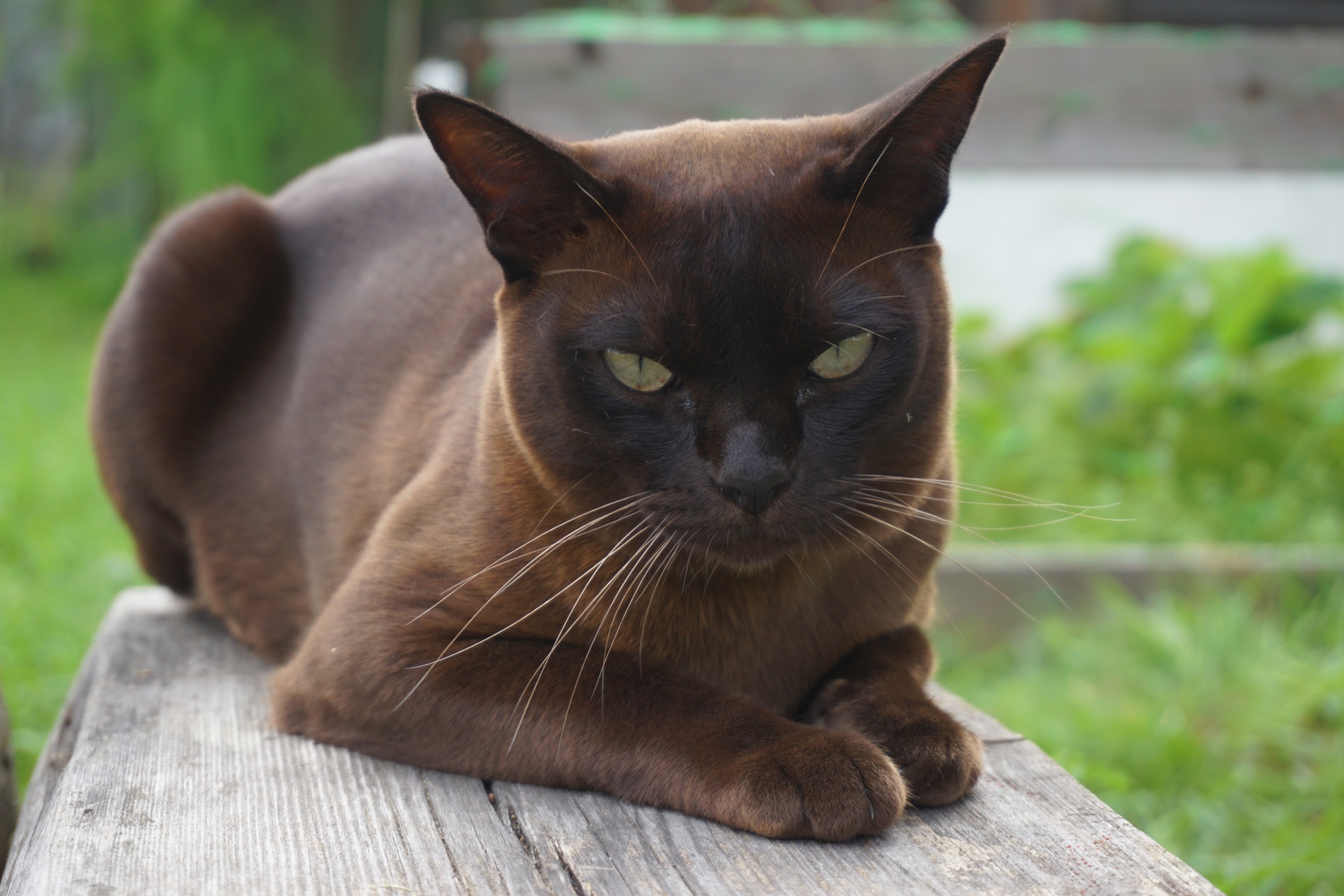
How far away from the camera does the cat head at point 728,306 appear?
1.37 meters

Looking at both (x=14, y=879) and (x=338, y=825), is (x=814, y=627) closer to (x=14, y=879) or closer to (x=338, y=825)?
(x=338, y=825)

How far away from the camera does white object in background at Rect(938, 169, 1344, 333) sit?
482 centimetres

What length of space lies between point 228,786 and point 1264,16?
6.25 meters

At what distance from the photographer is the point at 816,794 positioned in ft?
4.36

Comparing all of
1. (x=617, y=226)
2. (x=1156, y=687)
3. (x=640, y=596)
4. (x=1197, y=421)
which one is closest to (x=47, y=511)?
(x=640, y=596)

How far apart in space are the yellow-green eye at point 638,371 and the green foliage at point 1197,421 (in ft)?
8.68

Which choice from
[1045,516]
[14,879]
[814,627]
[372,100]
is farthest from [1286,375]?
[372,100]

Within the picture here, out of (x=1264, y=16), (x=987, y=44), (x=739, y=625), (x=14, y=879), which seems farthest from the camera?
(x=1264, y=16)

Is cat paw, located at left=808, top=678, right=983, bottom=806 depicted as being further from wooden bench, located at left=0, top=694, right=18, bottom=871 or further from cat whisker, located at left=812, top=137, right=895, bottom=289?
wooden bench, located at left=0, top=694, right=18, bottom=871

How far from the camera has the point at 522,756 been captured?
1.49m

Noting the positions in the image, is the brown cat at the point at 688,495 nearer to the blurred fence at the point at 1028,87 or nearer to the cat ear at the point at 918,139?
the cat ear at the point at 918,139

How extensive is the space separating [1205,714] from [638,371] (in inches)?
78.5

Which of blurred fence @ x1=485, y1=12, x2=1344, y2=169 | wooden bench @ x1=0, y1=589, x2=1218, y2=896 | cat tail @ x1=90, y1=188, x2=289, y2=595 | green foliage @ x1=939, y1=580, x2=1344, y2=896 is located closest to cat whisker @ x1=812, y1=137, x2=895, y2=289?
wooden bench @ x1=0, y1=589, x2=1218, y2=896

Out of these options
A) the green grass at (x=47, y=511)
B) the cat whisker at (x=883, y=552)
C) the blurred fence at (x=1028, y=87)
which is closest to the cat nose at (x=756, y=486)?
the cat whisker at (x=883, y=552)
